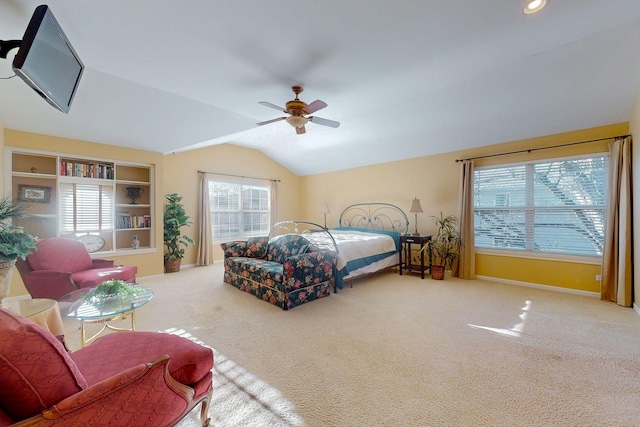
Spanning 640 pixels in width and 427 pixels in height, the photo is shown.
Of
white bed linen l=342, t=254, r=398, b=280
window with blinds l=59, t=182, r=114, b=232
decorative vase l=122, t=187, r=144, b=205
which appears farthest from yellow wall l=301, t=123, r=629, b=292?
window with blinds l=59, t=182, r=114, b=232

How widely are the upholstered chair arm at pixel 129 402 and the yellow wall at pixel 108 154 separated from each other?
14.1ft

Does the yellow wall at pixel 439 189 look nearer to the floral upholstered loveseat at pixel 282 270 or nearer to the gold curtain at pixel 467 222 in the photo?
the gold curtain at pixel 467 222

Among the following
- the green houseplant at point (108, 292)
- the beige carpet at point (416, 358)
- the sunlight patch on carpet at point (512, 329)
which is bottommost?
the beige carpet at point (416, 358)

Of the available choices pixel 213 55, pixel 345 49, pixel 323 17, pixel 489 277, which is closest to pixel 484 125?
pixel 489 277

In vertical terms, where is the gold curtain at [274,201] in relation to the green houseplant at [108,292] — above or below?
above

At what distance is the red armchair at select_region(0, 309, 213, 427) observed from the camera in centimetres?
85

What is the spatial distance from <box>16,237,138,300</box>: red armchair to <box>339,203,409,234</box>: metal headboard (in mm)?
4764

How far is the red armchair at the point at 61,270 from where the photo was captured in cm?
297

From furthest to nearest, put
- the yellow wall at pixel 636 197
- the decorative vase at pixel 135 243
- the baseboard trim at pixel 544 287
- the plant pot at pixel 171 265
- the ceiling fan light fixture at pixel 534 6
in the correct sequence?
the plant pot at pixel 171 265 < the decorative vase at pixel 135 243 < the baseboard trim at pixel 544 287 < the yellow wall at pixel 636 197 < the ceiling fan light fixture at pixel 534 6

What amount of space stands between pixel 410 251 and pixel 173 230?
4.89m

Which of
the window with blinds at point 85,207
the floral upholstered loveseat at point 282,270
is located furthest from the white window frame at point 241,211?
the floral upholstered loveseat at point 282,270

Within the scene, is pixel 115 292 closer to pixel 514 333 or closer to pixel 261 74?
pixel 261 74

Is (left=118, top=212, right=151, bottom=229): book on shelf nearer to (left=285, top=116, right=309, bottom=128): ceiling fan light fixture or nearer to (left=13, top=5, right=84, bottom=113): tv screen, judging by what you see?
(left=13, top=5, right=84, bottom=113): tv screen

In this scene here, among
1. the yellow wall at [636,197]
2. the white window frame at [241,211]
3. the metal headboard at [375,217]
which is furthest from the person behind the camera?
the white window frame at [241,211]
